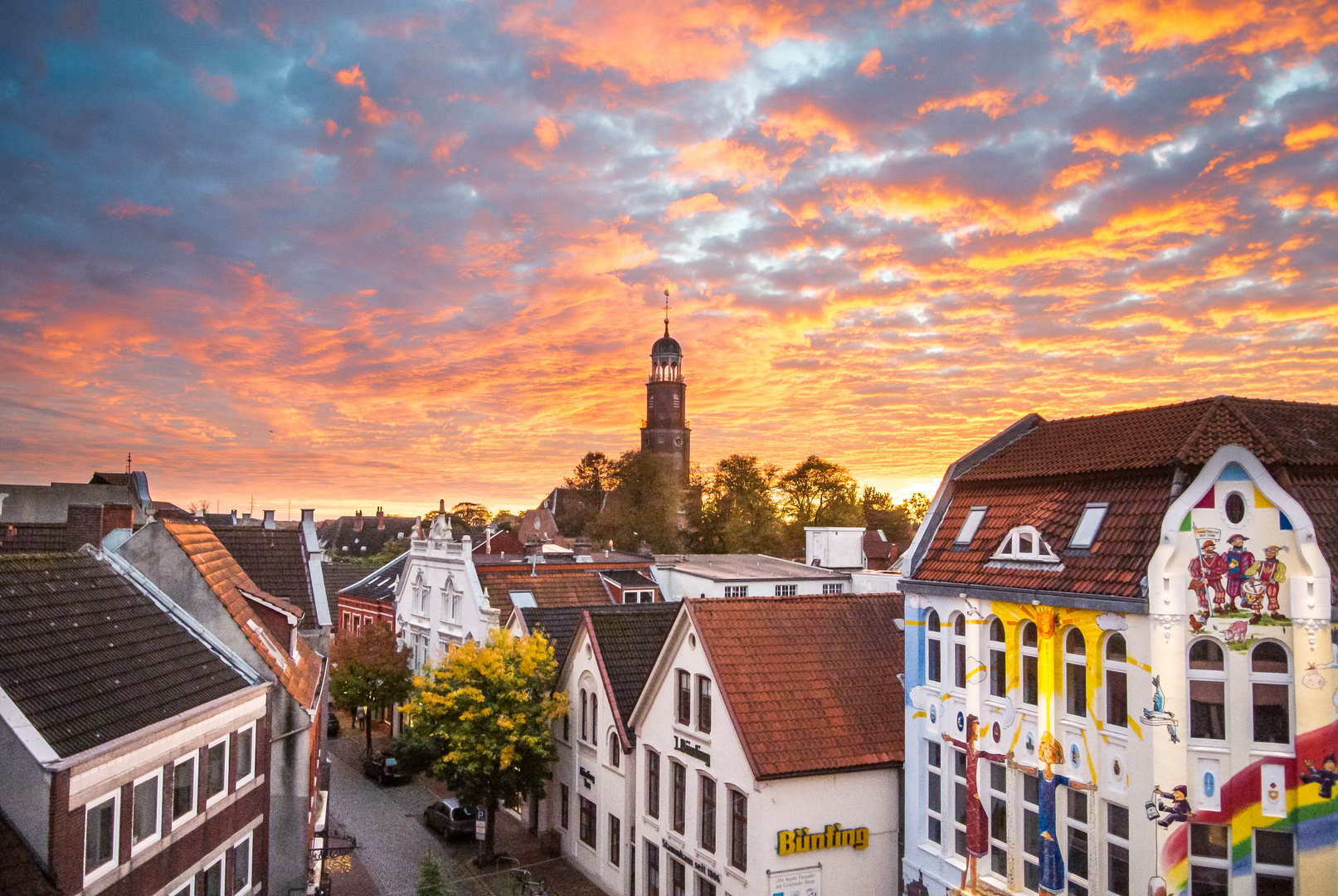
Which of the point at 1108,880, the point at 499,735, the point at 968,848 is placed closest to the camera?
the point at 1108,880

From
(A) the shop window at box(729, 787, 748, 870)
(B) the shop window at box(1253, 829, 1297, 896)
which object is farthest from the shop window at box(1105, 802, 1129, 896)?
(A) the shop window at box(729, 787, 748, 870)

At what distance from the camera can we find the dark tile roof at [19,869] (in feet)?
40.1

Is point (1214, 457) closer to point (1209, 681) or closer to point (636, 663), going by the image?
point (1209, 681)

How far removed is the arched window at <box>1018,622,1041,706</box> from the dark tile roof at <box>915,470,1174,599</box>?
3.62 ft

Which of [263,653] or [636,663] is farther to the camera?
[636,663]

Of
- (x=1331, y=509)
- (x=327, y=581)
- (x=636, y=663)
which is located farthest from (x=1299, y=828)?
(x=327, y=581)

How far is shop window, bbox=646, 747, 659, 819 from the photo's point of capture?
86.1ft

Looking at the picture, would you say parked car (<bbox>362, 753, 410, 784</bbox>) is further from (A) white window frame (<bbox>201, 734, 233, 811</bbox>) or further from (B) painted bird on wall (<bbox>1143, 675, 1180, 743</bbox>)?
(B) painted bird on wall (<bbox>1143, 675, 1180, 743</bbox>)

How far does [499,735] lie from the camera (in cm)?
2830

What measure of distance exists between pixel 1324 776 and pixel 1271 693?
5.06 feet

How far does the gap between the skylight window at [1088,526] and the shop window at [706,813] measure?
11393 millimetres

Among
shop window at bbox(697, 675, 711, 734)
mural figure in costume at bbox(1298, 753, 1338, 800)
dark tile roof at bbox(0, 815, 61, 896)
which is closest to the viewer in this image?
dark tile roof at bbox(0, 815, 61, 896)

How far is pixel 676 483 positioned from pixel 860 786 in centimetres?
8054

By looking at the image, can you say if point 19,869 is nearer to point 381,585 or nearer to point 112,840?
point 112,840
